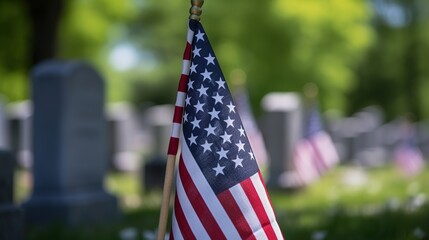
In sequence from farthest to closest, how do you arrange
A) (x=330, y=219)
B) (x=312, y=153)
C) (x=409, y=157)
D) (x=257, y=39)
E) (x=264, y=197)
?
(x=257, y=39)
(x=409, y=157)
(x=312, y=153)
(x=330, y=219)
(x=264, y=197)

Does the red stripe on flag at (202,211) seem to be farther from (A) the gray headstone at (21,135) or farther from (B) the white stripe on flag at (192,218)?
(A) the gray headstone at (21,135)

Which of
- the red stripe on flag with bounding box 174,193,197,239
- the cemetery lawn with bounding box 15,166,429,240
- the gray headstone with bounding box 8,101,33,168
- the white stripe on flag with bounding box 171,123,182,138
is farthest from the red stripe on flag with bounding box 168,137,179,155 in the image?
the gray headstone with bounding box 8,101,33,168

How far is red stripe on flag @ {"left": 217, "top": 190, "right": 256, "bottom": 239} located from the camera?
439cm

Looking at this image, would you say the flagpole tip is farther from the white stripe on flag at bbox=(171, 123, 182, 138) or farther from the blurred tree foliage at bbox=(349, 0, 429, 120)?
the blurred tree foliage at bbox=(349, 0, 429, 120)

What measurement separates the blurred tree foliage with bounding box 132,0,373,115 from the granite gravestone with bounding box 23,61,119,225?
17.7 m

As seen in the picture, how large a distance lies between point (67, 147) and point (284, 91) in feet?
61.2

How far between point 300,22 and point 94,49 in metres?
6.80

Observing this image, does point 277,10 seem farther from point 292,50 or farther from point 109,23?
point 109,23

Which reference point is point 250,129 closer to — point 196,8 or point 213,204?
point 196,8

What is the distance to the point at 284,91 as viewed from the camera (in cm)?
2734

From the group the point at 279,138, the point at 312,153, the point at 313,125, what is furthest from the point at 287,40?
the point at 279,138

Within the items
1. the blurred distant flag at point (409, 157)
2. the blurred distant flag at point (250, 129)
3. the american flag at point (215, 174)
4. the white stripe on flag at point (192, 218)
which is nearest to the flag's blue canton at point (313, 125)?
the blurred distant flag at point (250, 129)

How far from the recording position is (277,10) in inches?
1056

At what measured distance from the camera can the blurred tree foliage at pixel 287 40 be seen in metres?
26.8
